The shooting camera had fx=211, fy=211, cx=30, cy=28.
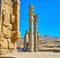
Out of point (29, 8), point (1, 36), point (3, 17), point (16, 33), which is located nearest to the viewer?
point (1, 36)

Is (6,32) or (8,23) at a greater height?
(8,23)

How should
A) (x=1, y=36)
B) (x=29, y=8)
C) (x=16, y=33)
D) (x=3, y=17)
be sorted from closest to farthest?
(x=1, y=36) < (x=3, y=17) < (x=16, y=33) < (x=29, y=8)

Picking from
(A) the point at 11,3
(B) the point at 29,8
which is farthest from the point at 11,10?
(B) the point at 29,8

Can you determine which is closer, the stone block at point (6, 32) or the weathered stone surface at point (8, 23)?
the weathered stone surface at point (8, 23)

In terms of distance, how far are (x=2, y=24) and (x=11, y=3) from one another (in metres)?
2.12

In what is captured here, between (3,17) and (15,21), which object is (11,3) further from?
(3,17)

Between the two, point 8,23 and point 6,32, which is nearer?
point 6,32

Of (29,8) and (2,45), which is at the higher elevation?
(29,8)

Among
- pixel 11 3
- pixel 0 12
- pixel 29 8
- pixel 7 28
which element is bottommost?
pixel 7 28

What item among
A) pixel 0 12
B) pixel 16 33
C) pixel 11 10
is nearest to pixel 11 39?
pixel 16 33

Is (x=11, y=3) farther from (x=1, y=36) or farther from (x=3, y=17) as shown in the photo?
(x=1, y=36)

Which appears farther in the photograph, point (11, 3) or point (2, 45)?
point (11, 3)

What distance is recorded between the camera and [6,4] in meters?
10.7

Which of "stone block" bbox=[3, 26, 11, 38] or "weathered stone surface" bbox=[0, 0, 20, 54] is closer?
"weathered stone surface" bbox=[0, 0, 20, 54]
